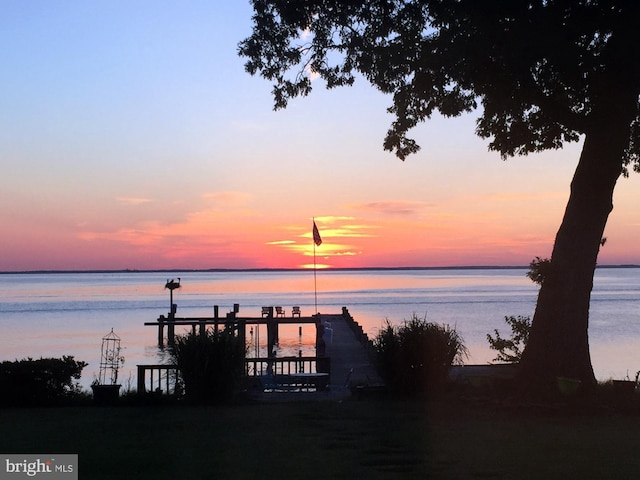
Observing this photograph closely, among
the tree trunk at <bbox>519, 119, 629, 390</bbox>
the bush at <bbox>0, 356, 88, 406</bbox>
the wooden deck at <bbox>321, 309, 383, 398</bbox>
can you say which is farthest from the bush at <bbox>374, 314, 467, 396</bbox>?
the bush at <bbox>0, 356, 88, 406</bbox>

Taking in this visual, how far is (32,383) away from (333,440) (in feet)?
22.7

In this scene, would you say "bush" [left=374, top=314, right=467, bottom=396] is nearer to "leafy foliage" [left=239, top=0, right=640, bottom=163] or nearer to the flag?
"leafy foliage" [left=239, top=0, right=640, bottom=163]

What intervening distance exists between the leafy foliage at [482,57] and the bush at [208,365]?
573 cm

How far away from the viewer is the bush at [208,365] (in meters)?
14.5

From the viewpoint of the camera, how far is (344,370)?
856 inches

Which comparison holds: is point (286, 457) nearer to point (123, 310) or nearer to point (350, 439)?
point (350, 439)

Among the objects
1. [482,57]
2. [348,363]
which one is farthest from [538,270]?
[482,57]

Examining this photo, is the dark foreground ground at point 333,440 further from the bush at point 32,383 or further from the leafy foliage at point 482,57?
the leafy foliage at point 482,57

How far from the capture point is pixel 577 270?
1498 centimetres

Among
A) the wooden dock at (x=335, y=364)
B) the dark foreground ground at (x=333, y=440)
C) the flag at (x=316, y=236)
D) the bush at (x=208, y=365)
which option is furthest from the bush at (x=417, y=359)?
the flag at (x=316, y=236)

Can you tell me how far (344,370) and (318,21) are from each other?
10117 mm

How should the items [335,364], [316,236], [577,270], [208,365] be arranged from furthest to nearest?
1. [316,236]
2. [335,364]
3. [577,270]
4. [208,365]

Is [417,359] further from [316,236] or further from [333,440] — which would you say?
[316,236]

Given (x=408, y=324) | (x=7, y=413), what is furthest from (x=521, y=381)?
(x=7, y=413)
